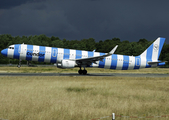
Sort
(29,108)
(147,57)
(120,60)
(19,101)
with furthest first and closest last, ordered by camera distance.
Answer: (147,57) → (120,60) → (19,101) → (29,108)

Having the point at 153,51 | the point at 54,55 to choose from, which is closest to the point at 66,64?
A: the point at 54,55

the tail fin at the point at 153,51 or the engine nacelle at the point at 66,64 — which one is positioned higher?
the tail fin at the point at 153,51

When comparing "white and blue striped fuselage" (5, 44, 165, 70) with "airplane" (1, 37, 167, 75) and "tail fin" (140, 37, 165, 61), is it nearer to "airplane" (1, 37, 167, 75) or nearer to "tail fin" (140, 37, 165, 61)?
"airplane" (1, 37, 167, 75)

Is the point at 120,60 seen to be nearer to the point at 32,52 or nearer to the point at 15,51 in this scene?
the point at 32,52

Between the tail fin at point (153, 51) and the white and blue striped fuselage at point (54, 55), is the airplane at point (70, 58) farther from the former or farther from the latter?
the tail fin at point (153, 51)

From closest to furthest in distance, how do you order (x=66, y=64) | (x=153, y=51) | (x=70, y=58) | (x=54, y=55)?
(x=66, y=64), (x=54, y=55), (x=70, y=58), (x=153, y=51)

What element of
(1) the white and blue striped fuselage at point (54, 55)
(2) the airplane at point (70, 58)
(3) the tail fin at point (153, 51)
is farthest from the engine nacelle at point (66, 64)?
(3) the tail fin at point (153, 51)

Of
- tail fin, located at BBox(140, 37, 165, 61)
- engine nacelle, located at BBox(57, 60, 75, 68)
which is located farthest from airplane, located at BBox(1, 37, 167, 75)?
tail fin, located at BBox(140, 37, 165, 61)

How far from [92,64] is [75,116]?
2486cm

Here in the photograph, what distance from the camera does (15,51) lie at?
1217 inches

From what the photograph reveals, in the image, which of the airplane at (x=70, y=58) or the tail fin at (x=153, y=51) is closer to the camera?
the airplane at (x=70, y=58)

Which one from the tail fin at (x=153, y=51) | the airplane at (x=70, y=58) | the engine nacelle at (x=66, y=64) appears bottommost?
the engine nacelle at (x=66, y=64)

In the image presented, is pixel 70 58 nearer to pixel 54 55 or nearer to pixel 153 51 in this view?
pixel 54 55

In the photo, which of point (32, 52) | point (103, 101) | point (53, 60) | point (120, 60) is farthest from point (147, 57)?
point (103, 101)
